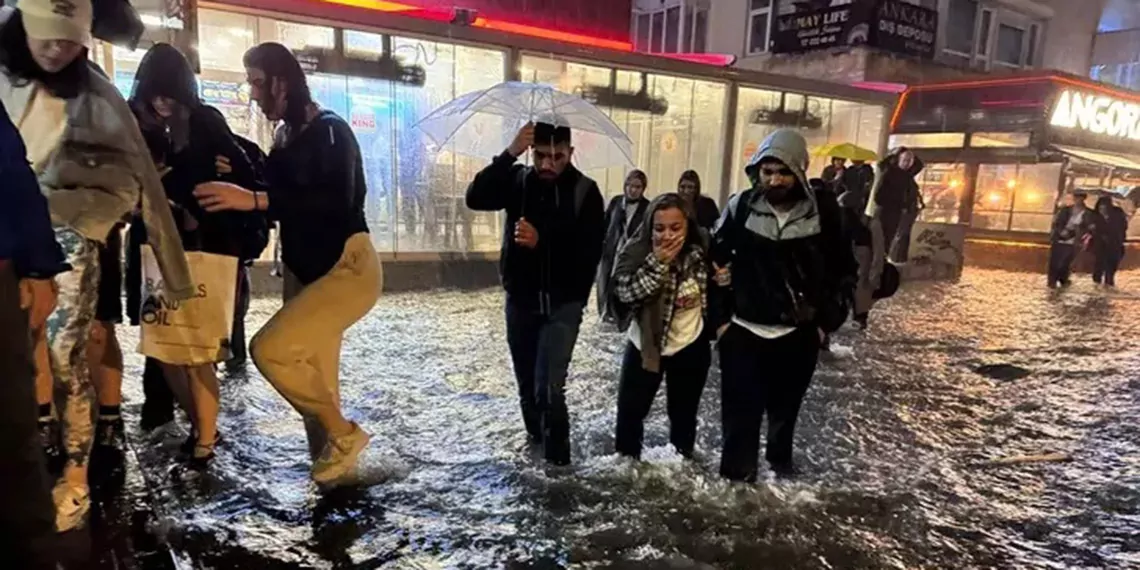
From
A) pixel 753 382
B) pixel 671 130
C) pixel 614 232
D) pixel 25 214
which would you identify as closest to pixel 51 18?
pixel 25 214

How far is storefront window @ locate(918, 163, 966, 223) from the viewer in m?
21.1

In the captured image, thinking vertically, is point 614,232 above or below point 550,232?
below

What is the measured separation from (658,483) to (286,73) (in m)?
2.80

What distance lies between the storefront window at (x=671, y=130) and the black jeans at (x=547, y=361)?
30.2 ft

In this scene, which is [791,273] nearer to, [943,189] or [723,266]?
[723,266]

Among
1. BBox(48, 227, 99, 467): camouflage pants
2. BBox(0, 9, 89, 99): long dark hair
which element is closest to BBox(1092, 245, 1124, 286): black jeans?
BBox(48, 227, 99, 467): camouflage pants

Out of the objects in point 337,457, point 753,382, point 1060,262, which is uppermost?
point 753,382

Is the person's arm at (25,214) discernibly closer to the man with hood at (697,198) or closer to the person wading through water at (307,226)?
the person wading through water at (307,226)

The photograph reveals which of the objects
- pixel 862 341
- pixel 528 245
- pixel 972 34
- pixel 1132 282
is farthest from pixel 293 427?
pixel 972 34

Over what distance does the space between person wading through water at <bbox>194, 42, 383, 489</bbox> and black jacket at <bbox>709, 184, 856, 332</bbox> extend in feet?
5.99

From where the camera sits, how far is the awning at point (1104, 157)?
1892 centimetres

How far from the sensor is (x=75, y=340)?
304cm

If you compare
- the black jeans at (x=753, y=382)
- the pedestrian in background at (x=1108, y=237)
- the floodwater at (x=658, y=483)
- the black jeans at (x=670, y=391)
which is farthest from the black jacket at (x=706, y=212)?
the pedestrian in background at (x=1108, y=237)

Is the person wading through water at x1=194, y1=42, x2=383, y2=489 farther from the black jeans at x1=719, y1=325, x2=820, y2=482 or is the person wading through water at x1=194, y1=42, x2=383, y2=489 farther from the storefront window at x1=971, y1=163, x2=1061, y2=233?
the storefront window at x1=971, y1=163, x2=1061, y2=233
